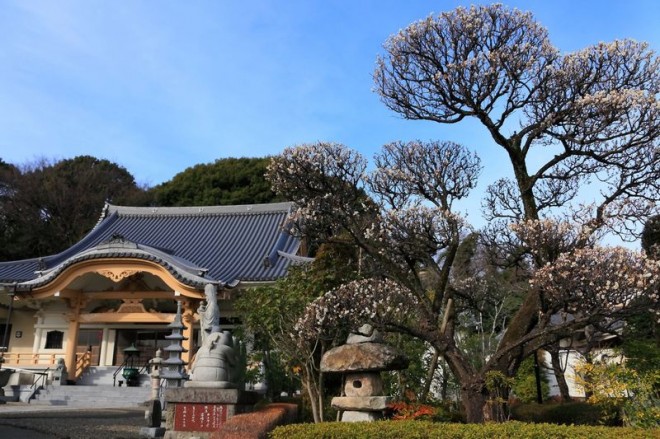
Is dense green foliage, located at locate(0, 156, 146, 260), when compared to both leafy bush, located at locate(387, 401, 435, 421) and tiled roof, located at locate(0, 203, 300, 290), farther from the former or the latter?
leafy bush, located at locate(387, 401, 435, 421)

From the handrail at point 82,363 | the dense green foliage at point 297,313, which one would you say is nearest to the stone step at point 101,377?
the handrail at point 82,363

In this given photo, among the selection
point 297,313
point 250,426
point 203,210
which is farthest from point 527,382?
point 203,210

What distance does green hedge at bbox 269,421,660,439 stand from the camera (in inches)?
214

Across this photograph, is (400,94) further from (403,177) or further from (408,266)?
(408,266)

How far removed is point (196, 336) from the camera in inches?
776

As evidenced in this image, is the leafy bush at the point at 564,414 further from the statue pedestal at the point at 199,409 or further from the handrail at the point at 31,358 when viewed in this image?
the handrail at the point at 31,358

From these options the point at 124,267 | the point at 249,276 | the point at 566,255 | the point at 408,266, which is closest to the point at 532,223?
the point at 566,255

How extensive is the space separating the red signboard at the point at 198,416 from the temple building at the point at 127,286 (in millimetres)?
8275

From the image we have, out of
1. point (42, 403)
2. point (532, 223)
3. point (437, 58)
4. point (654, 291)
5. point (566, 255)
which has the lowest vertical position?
point (42, 403)

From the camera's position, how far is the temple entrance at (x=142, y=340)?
2092 centimetres

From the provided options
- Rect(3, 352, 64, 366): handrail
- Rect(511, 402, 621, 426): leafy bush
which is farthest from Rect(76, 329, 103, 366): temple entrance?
Rect(511, 402, 621, 426): leafy bush

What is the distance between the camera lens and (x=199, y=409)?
8180 mm

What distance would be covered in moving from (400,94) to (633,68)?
3.41 metres

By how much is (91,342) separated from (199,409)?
1511cm
